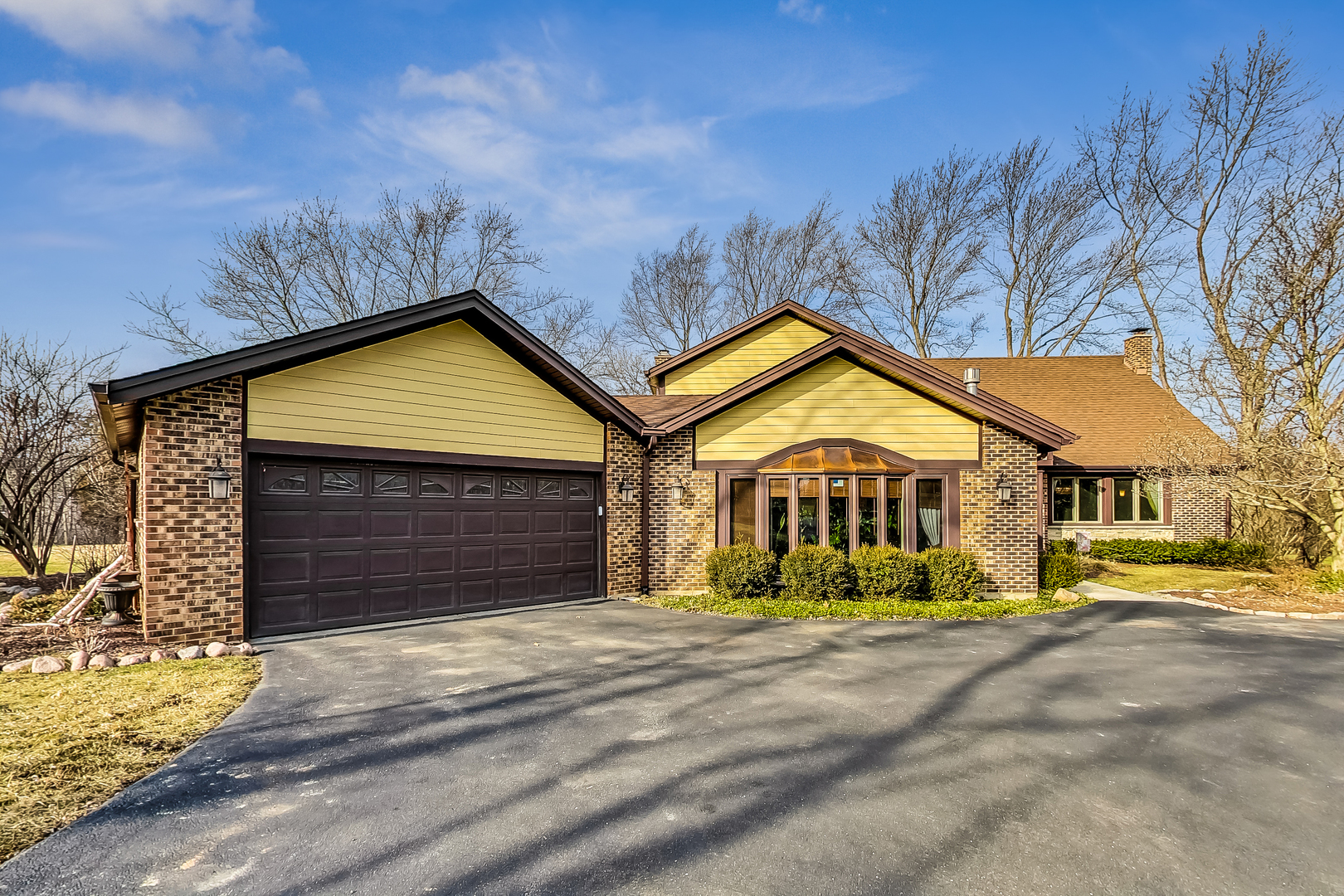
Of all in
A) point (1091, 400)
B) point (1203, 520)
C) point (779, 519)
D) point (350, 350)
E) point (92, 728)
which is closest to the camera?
point (92, 728)

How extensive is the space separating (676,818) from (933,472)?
402 inches

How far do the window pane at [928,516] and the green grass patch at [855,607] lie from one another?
123cm

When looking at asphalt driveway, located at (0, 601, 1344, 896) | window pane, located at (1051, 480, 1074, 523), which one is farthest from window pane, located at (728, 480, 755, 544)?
window pane, located at (1051, 480, 1074, 523)

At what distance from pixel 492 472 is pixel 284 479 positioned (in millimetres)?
3014

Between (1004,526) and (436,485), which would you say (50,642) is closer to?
(436,485)

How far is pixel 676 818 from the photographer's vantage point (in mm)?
Result: 3875

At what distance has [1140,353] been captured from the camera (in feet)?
76.7

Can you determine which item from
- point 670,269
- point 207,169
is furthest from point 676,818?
point 670,269

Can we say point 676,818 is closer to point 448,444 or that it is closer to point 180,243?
point 448,444

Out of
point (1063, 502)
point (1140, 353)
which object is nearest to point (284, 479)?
point (1063, 502)

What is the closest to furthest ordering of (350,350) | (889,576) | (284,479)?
(284,479) < (350,350) < (889,576)

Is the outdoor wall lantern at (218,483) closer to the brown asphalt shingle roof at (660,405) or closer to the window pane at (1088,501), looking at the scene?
the brown asphalt shingle roof at (660,405)

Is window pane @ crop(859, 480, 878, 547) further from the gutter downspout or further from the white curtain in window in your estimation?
the gutter downspout

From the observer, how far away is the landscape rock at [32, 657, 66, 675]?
7016 millimetres
